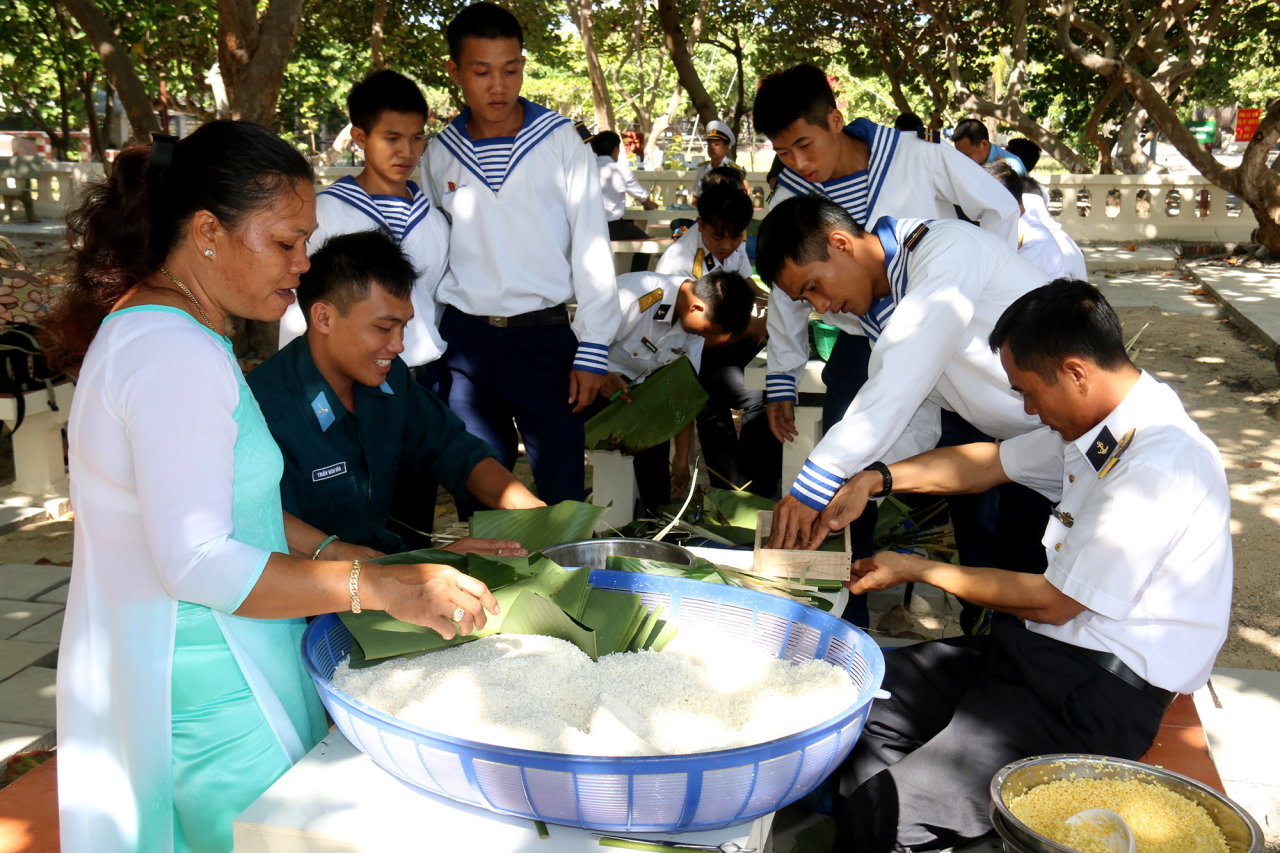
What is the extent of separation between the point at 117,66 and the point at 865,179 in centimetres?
499

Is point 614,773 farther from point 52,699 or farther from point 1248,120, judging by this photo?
point 1248,120

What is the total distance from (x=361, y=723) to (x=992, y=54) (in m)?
18.0

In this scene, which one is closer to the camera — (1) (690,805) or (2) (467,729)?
(1) (690,805)

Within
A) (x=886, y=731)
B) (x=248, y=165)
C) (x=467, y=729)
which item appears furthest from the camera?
(x=886, y=731)

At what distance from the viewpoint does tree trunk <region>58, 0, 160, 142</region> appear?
621cm

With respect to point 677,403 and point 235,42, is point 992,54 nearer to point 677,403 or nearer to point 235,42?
point 235,42

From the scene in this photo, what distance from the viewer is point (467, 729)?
1.41 metres

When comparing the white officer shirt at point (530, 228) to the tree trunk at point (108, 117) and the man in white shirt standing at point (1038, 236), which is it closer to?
the man in white shirt standing at point (1038, 236)

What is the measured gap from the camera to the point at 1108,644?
191 cm

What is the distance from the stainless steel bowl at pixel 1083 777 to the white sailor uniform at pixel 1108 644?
26 centimetres

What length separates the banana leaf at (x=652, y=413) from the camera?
3627mm

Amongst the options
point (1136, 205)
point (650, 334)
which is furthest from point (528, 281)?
point (1136, 205)

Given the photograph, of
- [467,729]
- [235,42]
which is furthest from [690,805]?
[235,42]

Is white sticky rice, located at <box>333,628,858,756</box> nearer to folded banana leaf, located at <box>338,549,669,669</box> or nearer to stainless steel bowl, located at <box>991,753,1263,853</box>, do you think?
folded banana leaf, located at <box>338,549,669,669</box>
